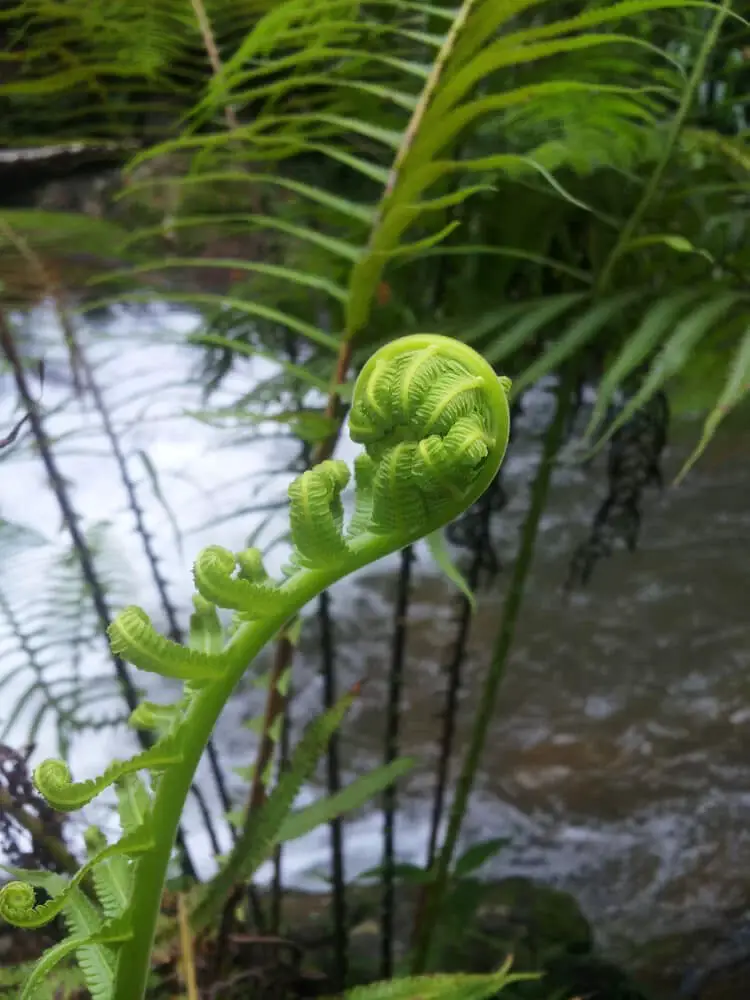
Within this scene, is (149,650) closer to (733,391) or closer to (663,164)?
(733,391)

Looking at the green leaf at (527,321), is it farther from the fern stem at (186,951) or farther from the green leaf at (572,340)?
the fern stem at (186,951)

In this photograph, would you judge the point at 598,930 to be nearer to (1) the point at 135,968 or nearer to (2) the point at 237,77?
(1) the point at 135,968

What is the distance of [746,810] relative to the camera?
1271mm

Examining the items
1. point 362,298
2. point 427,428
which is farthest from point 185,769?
point 362,298

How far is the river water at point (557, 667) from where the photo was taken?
1110 millimetres

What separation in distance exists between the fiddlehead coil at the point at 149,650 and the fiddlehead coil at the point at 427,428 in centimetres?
8

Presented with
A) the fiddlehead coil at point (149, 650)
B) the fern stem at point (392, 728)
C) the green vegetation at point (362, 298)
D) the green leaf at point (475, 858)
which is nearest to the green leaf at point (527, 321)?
the green vegetation at point (362, 298)

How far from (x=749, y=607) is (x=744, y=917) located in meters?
0.68

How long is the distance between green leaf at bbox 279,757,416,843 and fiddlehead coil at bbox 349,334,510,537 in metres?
0.40

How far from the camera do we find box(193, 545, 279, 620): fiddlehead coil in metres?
0.30

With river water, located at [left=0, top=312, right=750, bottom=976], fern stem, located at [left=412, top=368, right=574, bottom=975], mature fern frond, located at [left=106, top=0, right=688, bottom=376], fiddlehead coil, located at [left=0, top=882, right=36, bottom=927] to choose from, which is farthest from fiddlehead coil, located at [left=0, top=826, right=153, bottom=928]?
river water, located at [left=0, top=312, right=750, bottom=976]

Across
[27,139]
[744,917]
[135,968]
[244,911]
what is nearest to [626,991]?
[744,917]

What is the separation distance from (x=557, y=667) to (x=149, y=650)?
4.53 feet

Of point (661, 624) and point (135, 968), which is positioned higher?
A: point (661, 624)
